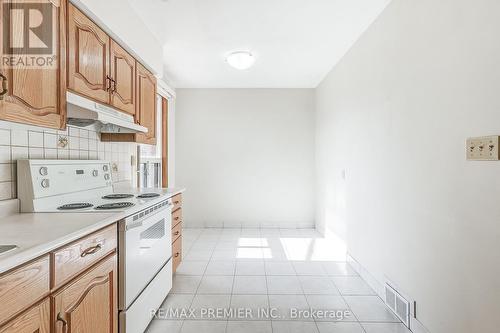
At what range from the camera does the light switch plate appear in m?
1.23

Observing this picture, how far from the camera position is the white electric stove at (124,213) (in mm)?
1566

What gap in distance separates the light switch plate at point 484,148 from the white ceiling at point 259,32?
154 centimetres

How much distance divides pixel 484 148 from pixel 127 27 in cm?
257

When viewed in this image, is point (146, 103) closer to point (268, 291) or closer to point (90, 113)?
point (90, 113)

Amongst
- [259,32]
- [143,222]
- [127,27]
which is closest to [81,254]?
[143,222]

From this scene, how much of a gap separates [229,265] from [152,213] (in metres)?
1.48

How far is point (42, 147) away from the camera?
1732 millimetres

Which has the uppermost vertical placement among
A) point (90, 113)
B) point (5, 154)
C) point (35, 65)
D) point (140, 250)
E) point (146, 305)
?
point (35, 65)

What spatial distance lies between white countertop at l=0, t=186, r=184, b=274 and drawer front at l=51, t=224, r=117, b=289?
42 millimetres

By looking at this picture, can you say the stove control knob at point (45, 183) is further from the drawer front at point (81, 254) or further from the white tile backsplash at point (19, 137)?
the drawer front at point (81, 254)

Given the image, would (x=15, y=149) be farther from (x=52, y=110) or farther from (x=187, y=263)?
(x=187, y=263)

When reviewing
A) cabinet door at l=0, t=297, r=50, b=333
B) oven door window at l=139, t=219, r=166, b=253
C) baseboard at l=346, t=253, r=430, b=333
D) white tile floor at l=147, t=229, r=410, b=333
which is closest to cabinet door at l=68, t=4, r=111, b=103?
oven door window at l=139, t=219, r=166, b=253

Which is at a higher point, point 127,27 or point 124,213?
point 127,27

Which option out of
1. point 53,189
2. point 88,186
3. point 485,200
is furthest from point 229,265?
point 485,200
